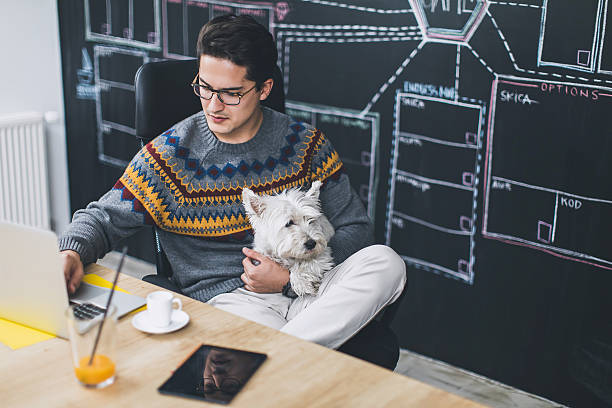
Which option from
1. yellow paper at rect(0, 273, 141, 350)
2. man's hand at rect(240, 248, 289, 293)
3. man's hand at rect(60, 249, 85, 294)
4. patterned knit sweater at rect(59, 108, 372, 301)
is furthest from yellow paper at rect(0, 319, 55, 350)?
man's hand at rect(240, 248, 289, 293)

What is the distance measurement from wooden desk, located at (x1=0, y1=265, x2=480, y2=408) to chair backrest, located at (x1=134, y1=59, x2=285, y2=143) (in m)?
0.81

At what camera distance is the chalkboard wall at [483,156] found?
2217 mm

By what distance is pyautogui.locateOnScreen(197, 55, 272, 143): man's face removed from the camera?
1787mm

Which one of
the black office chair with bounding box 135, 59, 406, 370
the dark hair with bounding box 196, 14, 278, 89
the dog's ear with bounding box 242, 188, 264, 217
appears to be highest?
the dark hair with bounding box 196, 14, 278, 89

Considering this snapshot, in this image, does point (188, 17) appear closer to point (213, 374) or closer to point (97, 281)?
point (97, 281)

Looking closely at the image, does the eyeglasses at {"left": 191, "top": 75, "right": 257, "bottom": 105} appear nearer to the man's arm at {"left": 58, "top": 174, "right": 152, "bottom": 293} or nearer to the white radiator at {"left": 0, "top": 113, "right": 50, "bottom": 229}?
the man's arm at {"left": 58, "top": 174, "right": 152, "bottom": 293}

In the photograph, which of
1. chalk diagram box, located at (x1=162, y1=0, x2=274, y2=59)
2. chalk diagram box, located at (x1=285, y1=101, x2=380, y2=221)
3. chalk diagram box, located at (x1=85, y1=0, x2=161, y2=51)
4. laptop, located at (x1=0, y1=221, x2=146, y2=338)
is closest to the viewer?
laptop, located at (x1=0, y1=221, x2=146, y2=338)

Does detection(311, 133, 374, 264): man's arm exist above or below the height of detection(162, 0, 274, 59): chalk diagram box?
below

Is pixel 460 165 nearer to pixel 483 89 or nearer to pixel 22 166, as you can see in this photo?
pixel 483 89

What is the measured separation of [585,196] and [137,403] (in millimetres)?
1725

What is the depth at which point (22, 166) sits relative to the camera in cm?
346

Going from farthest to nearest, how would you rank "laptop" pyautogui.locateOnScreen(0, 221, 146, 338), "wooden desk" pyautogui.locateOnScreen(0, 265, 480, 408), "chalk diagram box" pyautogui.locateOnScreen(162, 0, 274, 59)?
"chalk diagram box" pyautogui.locateOnScreen(162, 0, 274, 59) < "laptop" pyautogui.locateOnScreen(0, 221, 146, 338) < "wooden desk" pyautogui.locateOnScreen(0, 265, 480, 408)

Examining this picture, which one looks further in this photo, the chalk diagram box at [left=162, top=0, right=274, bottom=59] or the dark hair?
the chalk diagram box at [left=162, top=0, right=274, bottom=59]

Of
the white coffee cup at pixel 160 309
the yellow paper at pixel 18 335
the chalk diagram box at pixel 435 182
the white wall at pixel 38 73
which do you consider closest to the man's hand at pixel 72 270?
the yellow paper at pixel 18 335
